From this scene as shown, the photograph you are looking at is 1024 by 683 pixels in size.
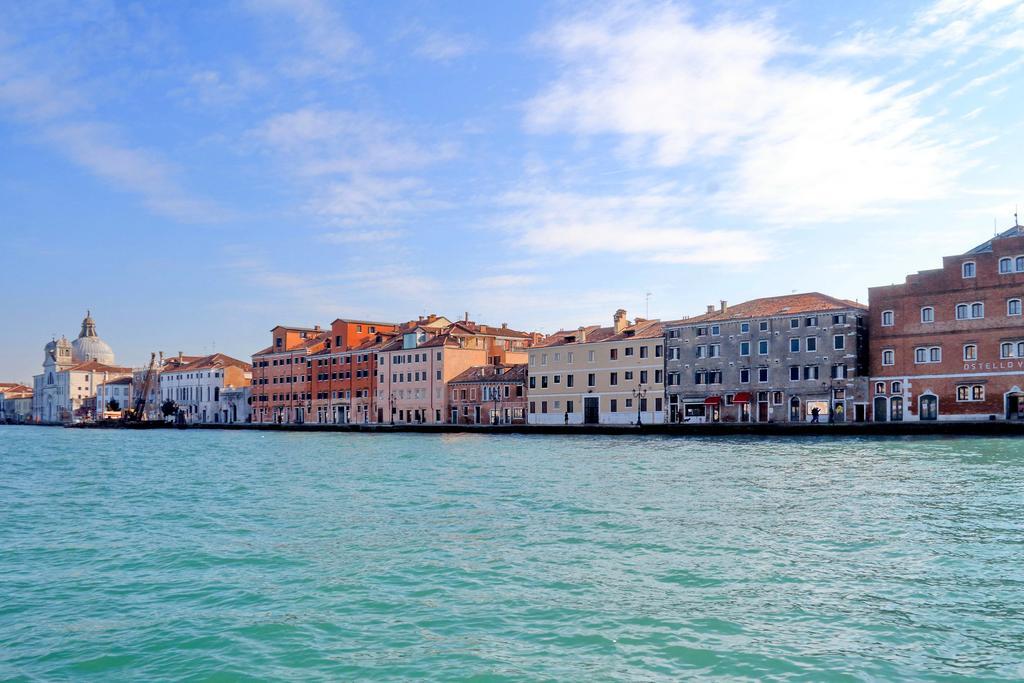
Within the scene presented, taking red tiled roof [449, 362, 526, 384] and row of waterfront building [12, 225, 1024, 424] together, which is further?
red tiled roof [449, 362, 526, 384]

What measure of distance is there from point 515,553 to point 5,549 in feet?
27.2

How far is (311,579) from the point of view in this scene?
1171 cm

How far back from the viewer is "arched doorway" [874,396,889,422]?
50.1 m

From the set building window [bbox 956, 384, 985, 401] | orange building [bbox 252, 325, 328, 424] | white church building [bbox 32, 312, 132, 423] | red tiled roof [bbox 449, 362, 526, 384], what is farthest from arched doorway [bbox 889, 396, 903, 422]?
white church building [bbox 32, 312, 132, 423]

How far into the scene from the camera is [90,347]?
159625 mm

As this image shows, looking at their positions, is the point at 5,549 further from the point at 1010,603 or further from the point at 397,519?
the point at 1010,603

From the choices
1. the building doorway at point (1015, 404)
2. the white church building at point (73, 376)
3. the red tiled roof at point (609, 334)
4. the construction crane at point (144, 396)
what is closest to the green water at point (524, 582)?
the building doorway at point (1015, 404)

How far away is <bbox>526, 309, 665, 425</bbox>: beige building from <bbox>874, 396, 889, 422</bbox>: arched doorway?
14.8 meters

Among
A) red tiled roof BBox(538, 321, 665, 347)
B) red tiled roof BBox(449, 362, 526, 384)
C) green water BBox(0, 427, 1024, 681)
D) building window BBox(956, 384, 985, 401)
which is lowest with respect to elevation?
green water BBox(0, 427, 1024, 681)

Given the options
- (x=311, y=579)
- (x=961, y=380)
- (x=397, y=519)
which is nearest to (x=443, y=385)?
(x=961, y=380)

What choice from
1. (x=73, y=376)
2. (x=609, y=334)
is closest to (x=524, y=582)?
(x=609, y=334)

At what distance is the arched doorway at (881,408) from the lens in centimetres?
5012

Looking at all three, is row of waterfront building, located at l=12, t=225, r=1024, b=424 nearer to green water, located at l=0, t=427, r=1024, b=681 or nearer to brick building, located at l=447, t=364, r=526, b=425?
brick building, located at l=447, t=364, r=526, b=425

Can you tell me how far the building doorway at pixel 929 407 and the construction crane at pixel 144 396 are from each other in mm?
91990
